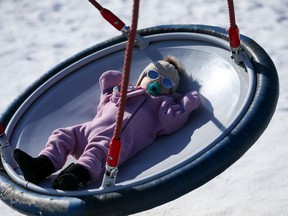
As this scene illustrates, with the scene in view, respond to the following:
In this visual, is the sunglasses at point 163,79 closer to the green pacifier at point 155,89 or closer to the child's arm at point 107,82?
the green pacifier at point 155,89

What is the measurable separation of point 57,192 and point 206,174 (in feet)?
1.58

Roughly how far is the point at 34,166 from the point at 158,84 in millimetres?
579

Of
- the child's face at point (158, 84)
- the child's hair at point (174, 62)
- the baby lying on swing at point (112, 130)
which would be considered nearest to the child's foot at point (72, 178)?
the baby lying on swing at point (112, 130)

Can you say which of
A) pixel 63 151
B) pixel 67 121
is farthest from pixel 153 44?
pixel 63 151

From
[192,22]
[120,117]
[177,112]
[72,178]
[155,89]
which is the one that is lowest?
[72,178]

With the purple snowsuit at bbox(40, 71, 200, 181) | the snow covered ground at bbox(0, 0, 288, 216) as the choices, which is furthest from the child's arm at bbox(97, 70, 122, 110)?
the snow covered ground at bbox(0, 0, 288, 216)

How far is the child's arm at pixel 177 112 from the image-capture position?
222cm

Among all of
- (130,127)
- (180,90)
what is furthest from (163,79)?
(130,127)

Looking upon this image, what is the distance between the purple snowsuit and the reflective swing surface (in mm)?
45

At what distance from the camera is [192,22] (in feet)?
13.4

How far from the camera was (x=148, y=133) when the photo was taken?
2252 mm

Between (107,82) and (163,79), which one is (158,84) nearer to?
(163,79)

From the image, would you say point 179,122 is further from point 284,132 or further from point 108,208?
point 284,132

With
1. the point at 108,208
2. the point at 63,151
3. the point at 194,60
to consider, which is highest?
the point at 194,60
